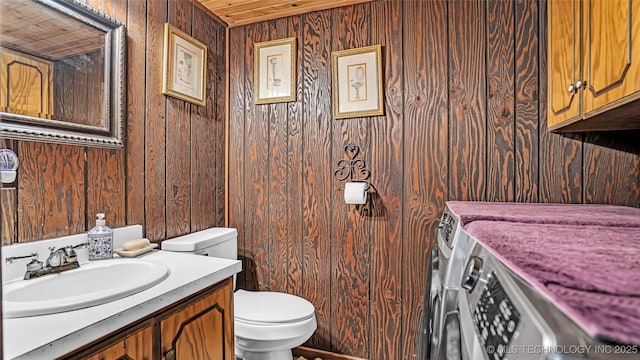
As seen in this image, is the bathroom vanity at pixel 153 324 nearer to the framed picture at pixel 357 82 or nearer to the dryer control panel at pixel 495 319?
the dryer control panel at pixel 495 319

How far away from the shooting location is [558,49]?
4.66 ft

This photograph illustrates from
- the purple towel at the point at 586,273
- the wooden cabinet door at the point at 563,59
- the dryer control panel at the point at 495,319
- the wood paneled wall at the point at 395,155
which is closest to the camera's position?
the purple towel at the point at 586,273

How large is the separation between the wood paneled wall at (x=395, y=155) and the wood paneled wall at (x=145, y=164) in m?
0.18

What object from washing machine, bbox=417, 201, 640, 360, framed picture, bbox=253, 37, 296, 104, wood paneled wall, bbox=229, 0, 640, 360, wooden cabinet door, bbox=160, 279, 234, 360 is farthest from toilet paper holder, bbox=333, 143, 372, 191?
wooden cabinet door, bbox=160, 279, 234, 360

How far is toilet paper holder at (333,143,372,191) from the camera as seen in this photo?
1.89 meters

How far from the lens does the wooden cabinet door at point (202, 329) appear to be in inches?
38.8

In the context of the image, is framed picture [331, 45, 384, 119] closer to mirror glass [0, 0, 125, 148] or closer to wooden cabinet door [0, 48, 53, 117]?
mirror glass [0, 0, 125, 148]

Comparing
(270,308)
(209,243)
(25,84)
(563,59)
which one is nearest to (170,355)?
(270,308)

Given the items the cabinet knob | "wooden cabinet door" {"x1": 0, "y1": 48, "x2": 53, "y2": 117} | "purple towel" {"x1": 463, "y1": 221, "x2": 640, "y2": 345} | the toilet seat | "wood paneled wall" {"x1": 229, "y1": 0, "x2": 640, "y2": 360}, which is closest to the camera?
"purple towel" {"x1": 463, "y1": 221, "x2": 640, "y2": 345}

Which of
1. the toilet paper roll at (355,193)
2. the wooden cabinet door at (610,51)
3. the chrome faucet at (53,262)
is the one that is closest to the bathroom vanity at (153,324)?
the chrome faucet at (53,262)

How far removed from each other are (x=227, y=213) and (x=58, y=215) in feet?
3.48

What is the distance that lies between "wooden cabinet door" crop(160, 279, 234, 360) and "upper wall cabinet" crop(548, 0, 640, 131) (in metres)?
1.47

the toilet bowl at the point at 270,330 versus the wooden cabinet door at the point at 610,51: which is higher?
the wooden cabinet door at the point at 610,51

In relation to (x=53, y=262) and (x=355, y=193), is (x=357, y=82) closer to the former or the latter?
(x=355, y=193)
